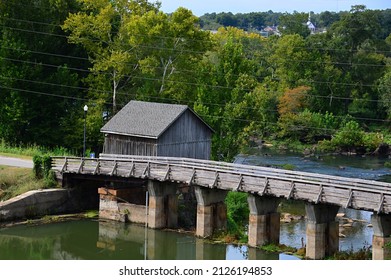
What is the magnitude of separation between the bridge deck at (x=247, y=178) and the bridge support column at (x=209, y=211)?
3.03 ft

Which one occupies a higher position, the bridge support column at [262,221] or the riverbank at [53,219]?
the bridge support column at [262,221]

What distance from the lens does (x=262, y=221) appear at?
44062 mm

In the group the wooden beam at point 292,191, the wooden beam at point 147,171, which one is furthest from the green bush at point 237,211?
the wooden beam at point 292,191

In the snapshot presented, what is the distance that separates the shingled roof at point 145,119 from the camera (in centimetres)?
5194

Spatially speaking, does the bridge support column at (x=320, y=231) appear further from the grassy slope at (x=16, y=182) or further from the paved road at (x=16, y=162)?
the paved road at (x=16, y=162)

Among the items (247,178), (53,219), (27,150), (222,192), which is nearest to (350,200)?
(247,178)

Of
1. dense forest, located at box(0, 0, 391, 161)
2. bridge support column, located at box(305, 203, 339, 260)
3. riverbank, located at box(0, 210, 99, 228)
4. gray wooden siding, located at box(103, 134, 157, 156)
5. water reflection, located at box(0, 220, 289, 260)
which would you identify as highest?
dense forest, located at box(0, 0, 391, 161)

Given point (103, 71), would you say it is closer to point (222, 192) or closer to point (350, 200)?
point (222, 192)

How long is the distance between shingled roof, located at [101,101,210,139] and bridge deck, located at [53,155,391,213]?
5.63 ft

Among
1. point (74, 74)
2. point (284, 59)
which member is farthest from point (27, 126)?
point (284, 59)

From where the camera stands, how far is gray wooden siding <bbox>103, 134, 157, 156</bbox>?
171 ft

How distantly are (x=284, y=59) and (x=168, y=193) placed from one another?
6084 cm

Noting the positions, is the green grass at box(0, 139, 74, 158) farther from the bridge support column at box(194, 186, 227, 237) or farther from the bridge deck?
the bridge support column at box(194, 186, 227, 237)

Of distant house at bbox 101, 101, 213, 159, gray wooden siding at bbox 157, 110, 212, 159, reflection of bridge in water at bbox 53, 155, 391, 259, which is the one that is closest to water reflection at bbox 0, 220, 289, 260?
reflection of bridge in water at bbox 53, 155, 391, 259
